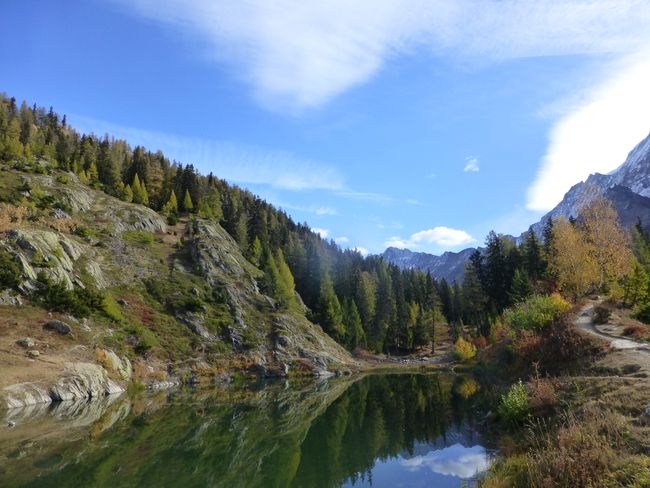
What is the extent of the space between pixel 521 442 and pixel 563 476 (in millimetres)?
7782

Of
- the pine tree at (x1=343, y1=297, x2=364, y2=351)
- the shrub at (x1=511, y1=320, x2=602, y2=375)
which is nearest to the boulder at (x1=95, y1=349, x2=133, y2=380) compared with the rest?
the shrub at (x1=511, y1=320, x2=602, y2=375)

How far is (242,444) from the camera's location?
82.9ft

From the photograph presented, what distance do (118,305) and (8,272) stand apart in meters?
16.0

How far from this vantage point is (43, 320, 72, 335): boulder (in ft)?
144

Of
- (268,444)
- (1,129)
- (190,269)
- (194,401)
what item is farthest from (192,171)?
(268,444)

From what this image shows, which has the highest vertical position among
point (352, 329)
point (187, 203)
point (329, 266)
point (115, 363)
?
point (187, 203)

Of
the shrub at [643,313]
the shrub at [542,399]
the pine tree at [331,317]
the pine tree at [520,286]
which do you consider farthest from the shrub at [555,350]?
the pine tree at [331,317]

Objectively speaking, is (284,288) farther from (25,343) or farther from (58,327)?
(25,343)

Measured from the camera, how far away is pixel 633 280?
3731cm

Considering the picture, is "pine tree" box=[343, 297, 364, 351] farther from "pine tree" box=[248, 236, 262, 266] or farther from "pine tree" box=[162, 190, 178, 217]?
"pine tree" box=[162, 190, 178, 217]

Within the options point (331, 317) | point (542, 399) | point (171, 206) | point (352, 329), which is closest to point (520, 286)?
point (352, 329)

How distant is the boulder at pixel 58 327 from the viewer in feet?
144

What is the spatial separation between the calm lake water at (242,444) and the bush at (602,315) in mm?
12608

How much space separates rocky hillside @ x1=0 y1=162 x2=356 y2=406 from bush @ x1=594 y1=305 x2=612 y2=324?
45.3 metres
